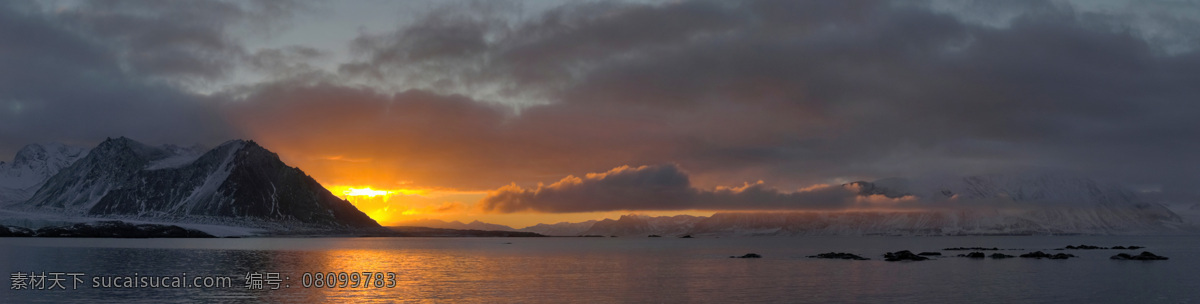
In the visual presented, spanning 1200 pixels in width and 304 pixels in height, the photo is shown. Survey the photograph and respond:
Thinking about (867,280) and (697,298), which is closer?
(697,298)

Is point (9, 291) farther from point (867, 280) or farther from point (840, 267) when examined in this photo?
point (840, 267)

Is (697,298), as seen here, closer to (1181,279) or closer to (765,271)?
(765,271)

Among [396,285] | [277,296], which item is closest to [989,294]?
[396,285]

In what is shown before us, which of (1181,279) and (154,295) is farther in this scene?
(1181,279)

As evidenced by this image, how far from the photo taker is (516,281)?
333 ft

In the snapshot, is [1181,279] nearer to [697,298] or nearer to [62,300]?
[697,298]

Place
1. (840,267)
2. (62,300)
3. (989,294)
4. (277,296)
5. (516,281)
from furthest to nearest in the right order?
(840,267), (516,281), (989,294), (277,296), (62,300)

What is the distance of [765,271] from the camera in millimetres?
123000

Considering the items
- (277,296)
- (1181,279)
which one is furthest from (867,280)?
(277,296)

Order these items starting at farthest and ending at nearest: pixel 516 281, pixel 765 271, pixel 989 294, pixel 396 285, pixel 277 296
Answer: pixel 765 271, pixel 516 281, pixel 396 285, pixel 989 294, pixel 277 296

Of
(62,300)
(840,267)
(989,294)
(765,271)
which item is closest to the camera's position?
(62,300)

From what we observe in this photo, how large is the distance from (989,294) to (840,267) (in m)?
49.2

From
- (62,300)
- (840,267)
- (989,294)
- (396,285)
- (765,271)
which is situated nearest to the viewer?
(62,300)

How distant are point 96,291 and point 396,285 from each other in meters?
29.1
